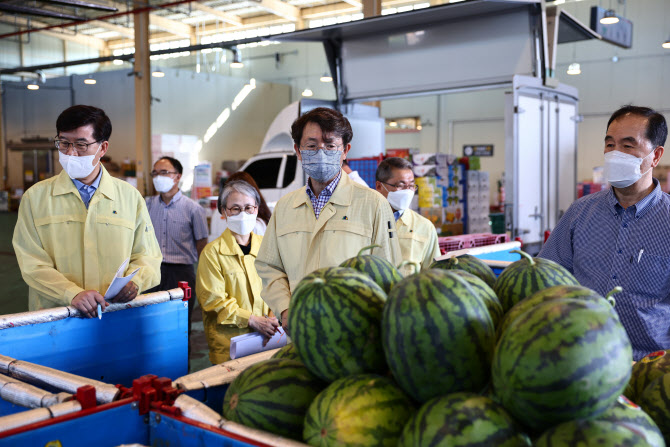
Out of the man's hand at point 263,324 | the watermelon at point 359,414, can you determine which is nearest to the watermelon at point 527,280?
the watermelon at point 359,414

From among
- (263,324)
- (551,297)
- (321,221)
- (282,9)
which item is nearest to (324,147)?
(321,221)

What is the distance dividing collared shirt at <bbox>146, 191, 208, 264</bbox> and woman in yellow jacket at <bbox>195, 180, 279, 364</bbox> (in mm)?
1229

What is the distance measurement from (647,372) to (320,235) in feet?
4.08

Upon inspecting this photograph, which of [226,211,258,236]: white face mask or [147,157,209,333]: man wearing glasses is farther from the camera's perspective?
[147,157,209,333]: man wearing glasses

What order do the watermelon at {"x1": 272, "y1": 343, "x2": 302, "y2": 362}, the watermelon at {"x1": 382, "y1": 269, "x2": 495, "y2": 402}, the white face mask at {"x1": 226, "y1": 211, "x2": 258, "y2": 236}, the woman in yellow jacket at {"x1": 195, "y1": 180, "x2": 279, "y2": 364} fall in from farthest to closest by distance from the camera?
1. the white face mask at {"x1": 226, "y1": 211, "x2": 258, "y2": 236}
2. the woman in yellow jacket at {"x1": 195, "y1": 180, "x2": 279, "y2": 364}
3. the watermelon at {"x1": 272, "y1": 343, "x2": 302, "y2": 362}
4. the watermelon at {"x1": 382, "y1": 269, "x2": 495, "y2": 402}

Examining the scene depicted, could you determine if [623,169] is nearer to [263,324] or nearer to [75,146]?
[263,324]

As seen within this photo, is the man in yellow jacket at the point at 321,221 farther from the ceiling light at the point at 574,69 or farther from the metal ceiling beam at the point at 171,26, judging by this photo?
the metal ceiling beam at the point at 171,26

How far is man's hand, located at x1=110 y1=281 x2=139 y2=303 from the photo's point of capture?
242 centimetres

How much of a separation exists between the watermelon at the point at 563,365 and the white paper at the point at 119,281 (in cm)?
160

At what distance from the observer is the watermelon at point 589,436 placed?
826 mm

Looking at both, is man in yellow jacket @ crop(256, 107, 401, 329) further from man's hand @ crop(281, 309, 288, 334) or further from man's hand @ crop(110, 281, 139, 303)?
man's hand @ crop(110, 281, 139, 303)

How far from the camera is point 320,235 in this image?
2.22 m

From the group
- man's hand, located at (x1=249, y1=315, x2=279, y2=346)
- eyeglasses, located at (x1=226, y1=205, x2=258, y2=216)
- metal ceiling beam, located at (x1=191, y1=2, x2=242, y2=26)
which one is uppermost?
metal ceiling beam, located at (x1=191, y1=2, x2=242, y2=26)

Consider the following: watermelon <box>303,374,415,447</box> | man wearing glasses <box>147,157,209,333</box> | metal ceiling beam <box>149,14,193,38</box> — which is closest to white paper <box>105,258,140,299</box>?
watermelon <box>303,374,415,447</box>
